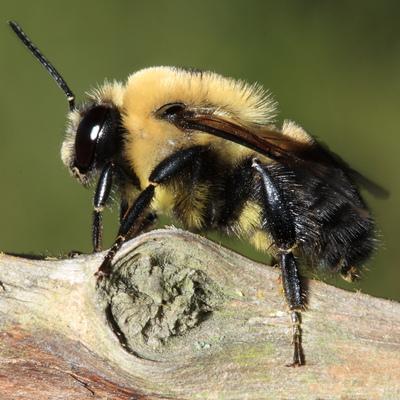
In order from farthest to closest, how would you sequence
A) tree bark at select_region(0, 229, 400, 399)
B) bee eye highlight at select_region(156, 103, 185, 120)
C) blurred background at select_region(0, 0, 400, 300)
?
blurred background at select_region(0, 0, 400, 300) → bee eye highlight at select_region(156, 103, 185, 120) → tree bark at select_region(0, 229, 400, 399)

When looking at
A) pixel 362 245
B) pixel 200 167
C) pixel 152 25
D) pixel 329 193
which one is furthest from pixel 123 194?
pixel 152 25

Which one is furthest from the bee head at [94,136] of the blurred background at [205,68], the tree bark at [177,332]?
the blurred background at [205,68]

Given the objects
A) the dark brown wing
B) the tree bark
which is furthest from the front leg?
the tree bark

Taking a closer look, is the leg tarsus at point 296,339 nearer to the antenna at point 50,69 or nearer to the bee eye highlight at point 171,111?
the bee eye highlight at point 171,111

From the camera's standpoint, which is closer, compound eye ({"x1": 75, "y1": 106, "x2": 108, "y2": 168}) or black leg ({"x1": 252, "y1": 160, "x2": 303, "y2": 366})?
black leg ({"x1": 252, "y1": 160, "x2": 303, "y2": 366})

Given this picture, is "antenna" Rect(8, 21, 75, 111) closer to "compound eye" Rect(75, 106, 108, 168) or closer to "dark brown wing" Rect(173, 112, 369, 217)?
"compound eye" Rect(75, 106, 108, 168)

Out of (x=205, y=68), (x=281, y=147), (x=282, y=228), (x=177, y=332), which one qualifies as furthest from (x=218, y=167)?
(x=205, y=68)
